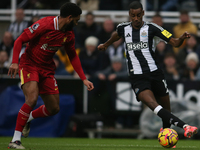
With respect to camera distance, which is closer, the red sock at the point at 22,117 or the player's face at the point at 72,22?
the red sock at the point at 22,117

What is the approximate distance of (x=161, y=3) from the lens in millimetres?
13727

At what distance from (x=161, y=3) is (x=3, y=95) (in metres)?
6.52

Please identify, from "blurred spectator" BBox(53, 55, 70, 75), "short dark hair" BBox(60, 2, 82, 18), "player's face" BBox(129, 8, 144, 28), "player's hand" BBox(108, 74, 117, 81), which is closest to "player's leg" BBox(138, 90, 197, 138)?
"player's face" BBox(129, 8, 144, 28)

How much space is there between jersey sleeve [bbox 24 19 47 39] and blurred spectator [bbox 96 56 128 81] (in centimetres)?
412

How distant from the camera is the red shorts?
6.36 metres

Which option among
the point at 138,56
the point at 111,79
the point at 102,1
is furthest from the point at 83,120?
the point at 102,1

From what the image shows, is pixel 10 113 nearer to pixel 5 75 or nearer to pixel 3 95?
pixel 3 95

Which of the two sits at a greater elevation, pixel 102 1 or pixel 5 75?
pixel 102 1

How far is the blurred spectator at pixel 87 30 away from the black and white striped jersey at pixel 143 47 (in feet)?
17.3

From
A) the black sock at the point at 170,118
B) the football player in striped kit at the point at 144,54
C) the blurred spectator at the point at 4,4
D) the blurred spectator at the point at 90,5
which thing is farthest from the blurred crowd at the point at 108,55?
the black sock at the point at 170,118

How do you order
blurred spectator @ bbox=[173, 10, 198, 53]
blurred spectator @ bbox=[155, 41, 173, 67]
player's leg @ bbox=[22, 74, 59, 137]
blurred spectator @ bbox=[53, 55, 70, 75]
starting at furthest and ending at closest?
blurred spectator @ bbox=[173, 10, 198, 53] → blurred spectator @ bbox=[53, 55, 70, 75] → blurred spectator @ bbox=[155, 41, 173, 67] → player's leg @ bbox=[22, 74, 59, 137]

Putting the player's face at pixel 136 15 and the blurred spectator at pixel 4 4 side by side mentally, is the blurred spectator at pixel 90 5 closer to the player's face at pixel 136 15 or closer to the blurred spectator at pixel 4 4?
the blurred spectator at pixel 4 4

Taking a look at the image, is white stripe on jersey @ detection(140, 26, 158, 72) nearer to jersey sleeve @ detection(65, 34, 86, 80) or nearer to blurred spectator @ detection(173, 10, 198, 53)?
jersey sleeve @ detection(65, 34, 86, 80)

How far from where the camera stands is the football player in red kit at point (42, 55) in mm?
6113
